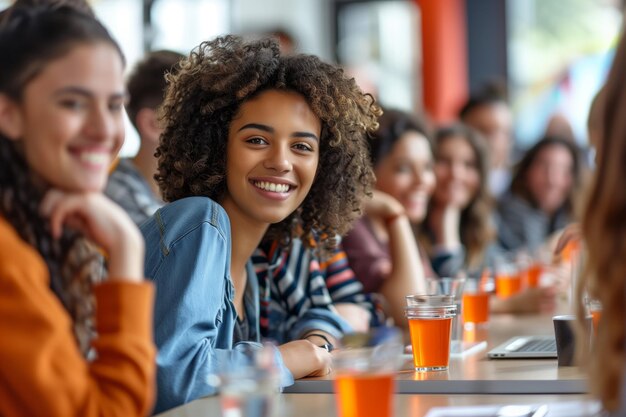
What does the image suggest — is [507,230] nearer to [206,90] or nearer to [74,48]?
[206,90]

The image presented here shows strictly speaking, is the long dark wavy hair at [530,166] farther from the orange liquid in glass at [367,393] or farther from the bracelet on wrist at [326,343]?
the orange liquid in glass at [367,393]

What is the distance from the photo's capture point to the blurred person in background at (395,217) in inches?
110

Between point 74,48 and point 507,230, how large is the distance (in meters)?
3.75

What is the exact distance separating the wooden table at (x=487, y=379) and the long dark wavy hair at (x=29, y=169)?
459 mm

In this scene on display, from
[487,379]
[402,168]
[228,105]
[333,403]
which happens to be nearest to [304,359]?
[333,403]

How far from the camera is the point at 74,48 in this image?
46.8 inches

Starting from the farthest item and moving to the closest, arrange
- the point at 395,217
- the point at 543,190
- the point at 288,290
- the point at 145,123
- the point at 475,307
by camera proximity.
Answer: the point at 543,190
the point at 395,217
the point at 145,123
the point at 475,307
the point at 288,290

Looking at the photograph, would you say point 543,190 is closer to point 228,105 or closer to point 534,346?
point 534,346

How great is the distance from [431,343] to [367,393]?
52 cm

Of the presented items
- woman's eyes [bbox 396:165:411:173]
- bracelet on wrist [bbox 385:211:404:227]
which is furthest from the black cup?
woman's eyes [bbox 396:165:411:173]

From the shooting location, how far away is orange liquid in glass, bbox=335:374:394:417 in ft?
3.88

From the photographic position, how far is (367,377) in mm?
1184

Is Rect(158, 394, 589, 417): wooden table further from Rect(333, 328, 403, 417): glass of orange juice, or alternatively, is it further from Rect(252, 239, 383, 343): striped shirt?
Rect(252, 239, 383, 343): striped shirt

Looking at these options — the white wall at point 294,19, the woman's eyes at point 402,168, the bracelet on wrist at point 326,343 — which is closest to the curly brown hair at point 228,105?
the bracelet on wrist at point 326,343
